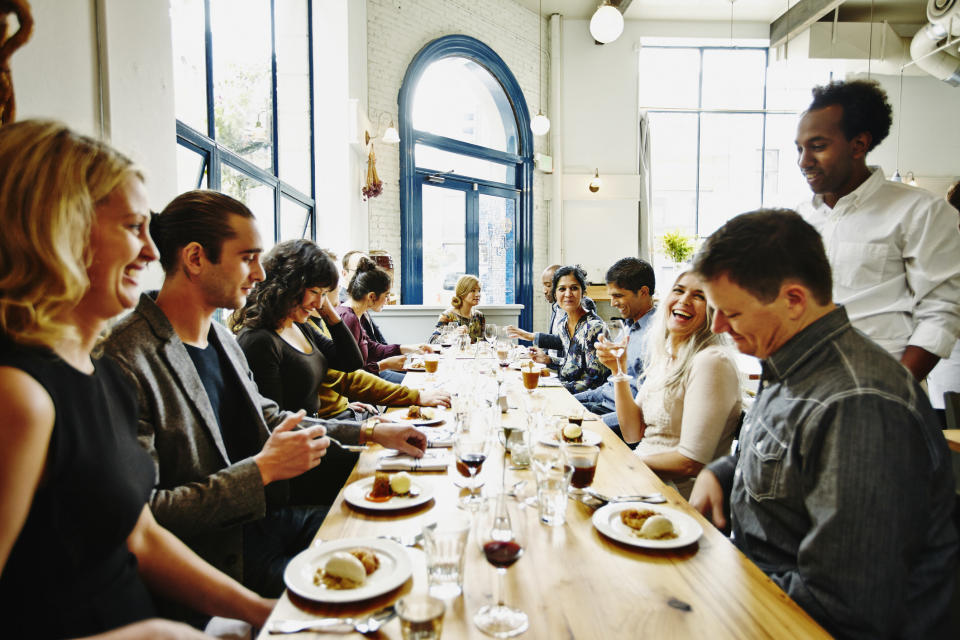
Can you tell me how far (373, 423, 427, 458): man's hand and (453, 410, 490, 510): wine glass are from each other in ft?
1.17

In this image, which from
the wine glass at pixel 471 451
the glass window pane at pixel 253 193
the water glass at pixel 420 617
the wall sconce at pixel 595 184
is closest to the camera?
the water glass at pixel 420 617

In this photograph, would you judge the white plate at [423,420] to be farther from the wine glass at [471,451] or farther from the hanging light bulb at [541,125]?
the hanging light bulb at [541,125]

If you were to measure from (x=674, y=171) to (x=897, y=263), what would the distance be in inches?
318

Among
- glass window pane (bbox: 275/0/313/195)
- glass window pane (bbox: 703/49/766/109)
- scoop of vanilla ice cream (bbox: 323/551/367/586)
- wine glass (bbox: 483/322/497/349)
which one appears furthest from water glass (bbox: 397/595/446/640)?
glass window pane (bbox: 703/49/766/109)

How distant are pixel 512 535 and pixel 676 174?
9669 millimetres

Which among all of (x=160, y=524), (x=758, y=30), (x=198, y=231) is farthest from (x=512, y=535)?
(x=758, y=30)

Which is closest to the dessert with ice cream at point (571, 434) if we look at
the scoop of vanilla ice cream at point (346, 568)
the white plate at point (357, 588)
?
the white plate at point (357, 588)

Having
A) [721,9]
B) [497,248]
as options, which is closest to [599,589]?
[497,248]

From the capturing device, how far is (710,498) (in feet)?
5.21

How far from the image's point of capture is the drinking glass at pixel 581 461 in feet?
4.78

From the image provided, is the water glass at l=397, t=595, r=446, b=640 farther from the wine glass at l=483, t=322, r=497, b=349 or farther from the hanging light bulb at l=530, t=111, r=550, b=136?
the hanging light bulb at l=530, t=111, r=550, b=136

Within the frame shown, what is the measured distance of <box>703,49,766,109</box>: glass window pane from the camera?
9.50 metres

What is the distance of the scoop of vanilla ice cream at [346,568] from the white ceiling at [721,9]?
9.17m

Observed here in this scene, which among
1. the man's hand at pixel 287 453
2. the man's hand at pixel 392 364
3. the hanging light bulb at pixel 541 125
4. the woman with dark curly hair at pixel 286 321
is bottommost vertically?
the man's hand at pixel 392 364
